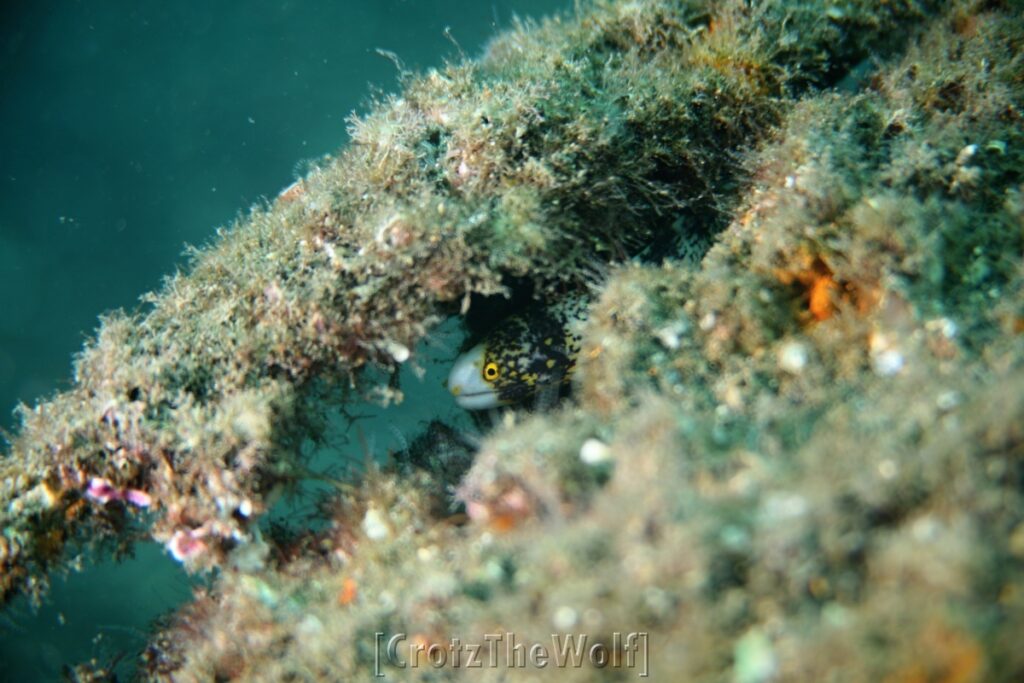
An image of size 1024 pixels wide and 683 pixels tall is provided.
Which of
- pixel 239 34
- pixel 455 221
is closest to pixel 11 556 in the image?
pixel 455 221

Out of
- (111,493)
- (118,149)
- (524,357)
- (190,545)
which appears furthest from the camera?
(118,149)

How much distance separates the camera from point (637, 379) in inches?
105

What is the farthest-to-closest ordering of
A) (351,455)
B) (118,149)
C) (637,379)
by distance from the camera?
(118,149) < (351,455) < (637,379)

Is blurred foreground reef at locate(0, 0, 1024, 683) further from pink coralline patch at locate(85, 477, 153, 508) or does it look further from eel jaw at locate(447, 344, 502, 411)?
eel jaw at locate(447, 344, 502, 411)

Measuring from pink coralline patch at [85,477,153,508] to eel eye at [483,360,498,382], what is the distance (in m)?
2.28

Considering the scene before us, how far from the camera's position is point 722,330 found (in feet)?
8.90

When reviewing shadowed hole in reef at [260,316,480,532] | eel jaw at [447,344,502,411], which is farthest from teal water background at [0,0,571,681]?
shadowed hole in reef at [260,316,480,532]

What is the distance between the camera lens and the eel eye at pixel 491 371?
434 centimetres

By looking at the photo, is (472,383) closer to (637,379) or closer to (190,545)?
(637,379)

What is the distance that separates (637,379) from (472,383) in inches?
77.2

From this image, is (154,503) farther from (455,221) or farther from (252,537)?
(455,221)

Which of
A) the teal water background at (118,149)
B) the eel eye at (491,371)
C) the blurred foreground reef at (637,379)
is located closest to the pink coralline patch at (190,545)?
the blurred foreground reef at (637,379)

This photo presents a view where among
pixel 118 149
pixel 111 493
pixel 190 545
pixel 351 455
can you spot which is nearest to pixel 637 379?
pixel 351 455

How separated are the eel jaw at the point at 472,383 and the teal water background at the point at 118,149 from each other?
29.2 ft
